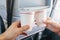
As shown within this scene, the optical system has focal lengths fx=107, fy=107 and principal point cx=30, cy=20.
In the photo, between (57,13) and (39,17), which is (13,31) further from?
(57,13)

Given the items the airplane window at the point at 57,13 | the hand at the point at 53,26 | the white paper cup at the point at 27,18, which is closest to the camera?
the white paper cup at the point at 27,18

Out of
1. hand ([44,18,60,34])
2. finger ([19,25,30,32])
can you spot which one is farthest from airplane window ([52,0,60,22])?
finger ([19,25,30,32])

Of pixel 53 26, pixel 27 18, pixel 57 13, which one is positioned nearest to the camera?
pixel 27 18

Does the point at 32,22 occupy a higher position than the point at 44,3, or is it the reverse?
the point at 44,3

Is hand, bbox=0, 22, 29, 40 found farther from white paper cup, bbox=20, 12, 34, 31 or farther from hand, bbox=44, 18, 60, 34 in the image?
hand, bbox=44, 18, 60, 34

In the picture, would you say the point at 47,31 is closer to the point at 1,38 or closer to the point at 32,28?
the point at 32,28

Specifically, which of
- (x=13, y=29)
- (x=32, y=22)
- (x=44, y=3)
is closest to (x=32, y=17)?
(x=32, y=22)

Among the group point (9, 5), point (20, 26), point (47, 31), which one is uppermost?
point (9, 5)

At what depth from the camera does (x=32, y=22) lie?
0.69m

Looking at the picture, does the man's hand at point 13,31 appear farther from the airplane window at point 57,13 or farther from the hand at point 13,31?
the airplane window at point 57,13

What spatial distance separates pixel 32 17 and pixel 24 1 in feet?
0.63

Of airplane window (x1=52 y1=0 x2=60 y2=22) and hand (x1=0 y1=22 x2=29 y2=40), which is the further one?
airplane window (x1=52 y1=0 x2=60 y2=22)

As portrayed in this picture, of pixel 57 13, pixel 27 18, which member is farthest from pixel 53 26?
pixel 27 18

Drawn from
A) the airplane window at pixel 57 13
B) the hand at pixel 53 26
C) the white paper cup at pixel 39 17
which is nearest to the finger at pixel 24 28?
the white paper cup at pixel 39 17
